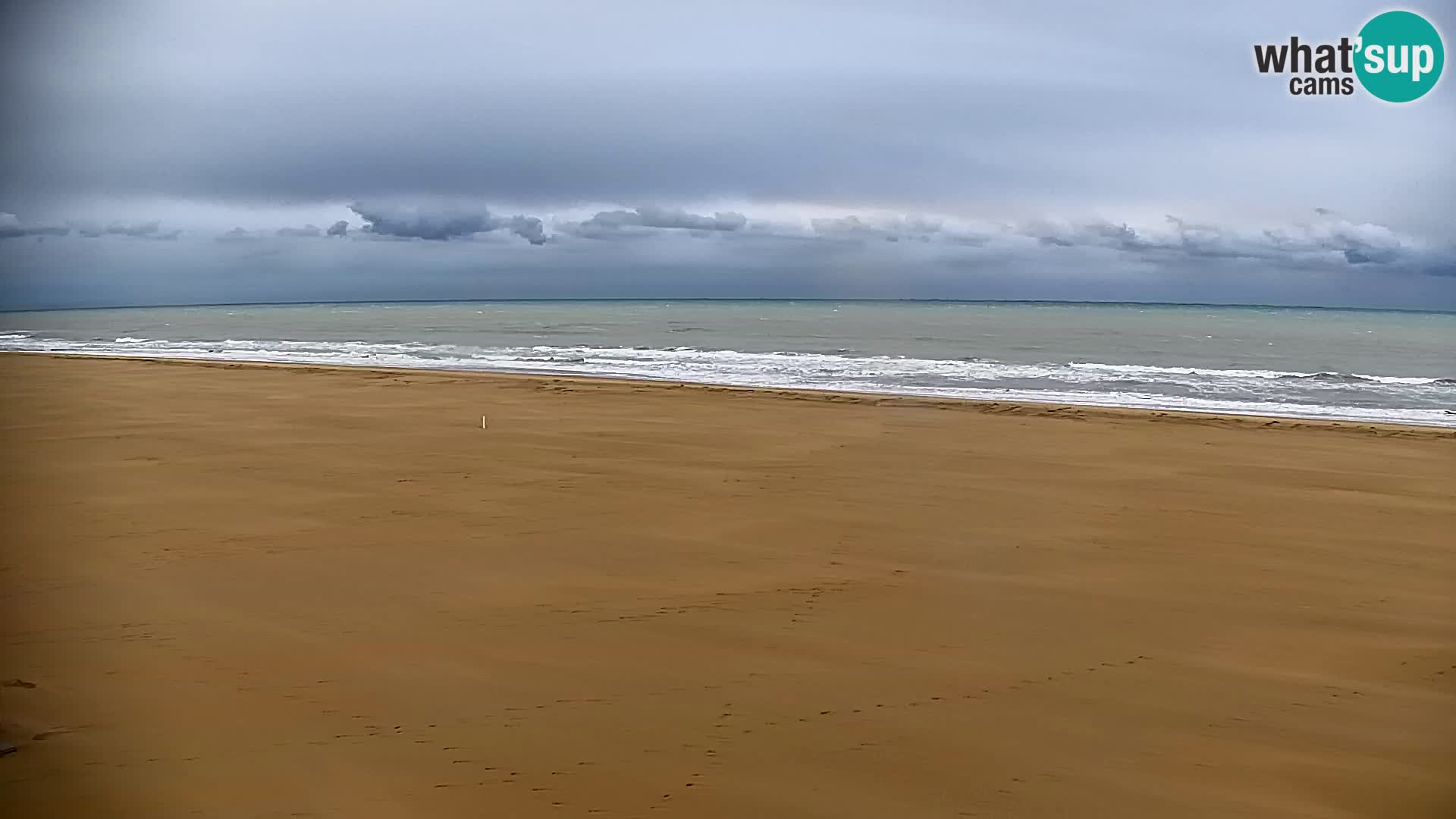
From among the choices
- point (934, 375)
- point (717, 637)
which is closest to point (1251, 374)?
point (934, 375)

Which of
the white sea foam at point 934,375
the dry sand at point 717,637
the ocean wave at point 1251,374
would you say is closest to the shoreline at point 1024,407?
the white sea foam at point 934,375

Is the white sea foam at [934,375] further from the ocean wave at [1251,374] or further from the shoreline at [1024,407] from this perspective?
the shoreline at [1024,407]

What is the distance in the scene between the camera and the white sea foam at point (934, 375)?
1352 cm

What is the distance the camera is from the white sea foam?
13.5 meters

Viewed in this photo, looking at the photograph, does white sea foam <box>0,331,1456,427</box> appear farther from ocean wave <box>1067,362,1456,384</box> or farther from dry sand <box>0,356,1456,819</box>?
dry sand <box>0,356,1456,819</box>

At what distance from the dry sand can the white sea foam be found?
612 cm

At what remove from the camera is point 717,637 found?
3.74 meters

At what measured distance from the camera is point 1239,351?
24516mm

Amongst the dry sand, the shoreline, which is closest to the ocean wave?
the shoreline

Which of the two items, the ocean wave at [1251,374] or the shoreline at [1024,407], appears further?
the ocean wave at [1251,374]

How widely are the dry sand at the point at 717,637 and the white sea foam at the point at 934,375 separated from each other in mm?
6123

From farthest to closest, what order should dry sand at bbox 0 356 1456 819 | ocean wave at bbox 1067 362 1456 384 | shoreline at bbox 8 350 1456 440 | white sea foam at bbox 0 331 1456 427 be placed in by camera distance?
ocean wave at bbox 1067 362 1456 384 → white sea foam at bbox 0 331 1456 427 → shoreline at bbox 8 350 1456 440 → dry sand at bbox 0 356 1456 819

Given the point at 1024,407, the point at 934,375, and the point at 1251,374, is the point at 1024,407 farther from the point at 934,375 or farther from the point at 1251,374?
the point at 1251,374

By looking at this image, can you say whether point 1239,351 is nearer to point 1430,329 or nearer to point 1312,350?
point 1312,350
